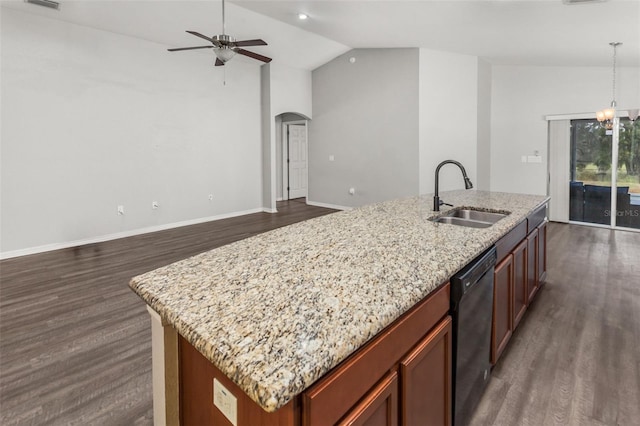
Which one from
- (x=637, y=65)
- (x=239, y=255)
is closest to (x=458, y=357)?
(x=239, y=255)

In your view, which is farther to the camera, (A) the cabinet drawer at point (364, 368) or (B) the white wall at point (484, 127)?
(B) the white wall at point (484, 127)

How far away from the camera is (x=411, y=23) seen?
483cm

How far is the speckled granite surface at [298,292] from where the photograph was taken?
0.75 meters

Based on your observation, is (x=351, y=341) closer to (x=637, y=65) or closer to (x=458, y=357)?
(x=458, y=357)

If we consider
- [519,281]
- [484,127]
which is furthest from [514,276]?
[484,127]

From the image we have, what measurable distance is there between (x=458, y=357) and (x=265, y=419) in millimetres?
986

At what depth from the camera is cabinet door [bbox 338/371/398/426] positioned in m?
0.87

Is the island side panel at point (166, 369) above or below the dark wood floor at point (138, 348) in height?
above

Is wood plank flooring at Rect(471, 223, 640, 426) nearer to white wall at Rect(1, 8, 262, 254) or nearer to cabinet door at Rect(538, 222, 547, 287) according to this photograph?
cabinet door at Rect(538, 222, 547, 287)

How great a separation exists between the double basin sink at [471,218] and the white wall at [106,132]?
4.90 metres

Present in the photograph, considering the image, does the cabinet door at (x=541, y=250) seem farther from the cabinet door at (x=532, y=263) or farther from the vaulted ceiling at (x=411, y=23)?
the vaulted ceiling at (x=411, y=23)

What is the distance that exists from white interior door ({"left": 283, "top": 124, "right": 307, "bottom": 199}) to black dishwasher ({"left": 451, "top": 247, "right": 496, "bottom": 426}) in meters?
7.83

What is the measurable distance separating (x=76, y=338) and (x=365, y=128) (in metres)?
5.97

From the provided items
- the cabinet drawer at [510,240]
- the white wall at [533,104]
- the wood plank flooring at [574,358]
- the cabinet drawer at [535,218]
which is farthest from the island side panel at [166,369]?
the white wall at [533,104]
